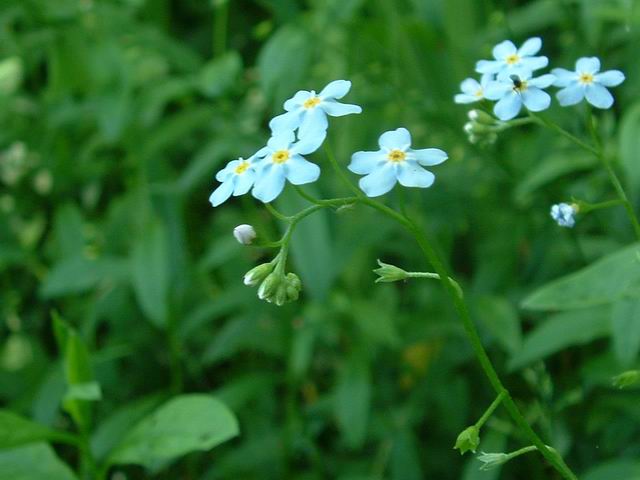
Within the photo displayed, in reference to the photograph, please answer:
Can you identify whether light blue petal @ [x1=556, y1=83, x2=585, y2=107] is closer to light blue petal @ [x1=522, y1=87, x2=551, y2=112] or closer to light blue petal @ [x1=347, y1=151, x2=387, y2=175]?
light blue petal @ [x1=522, y1=87, x2=551, y2=112]

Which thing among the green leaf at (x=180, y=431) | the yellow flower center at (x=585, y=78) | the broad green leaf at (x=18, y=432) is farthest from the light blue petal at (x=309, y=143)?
the broad green leaf at (x=18, y=432)

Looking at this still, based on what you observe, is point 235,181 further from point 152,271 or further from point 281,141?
point 152,271

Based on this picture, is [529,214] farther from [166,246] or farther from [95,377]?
[95,377]

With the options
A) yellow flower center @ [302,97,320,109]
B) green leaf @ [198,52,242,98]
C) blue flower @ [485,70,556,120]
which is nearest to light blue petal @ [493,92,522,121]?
blue flower @ [485,70,556,120]

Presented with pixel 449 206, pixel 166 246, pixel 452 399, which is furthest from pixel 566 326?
pixel 166 246

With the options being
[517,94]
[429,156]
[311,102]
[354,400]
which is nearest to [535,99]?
[517,94]

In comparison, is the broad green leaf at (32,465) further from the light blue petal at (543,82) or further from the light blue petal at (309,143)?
the light blue petal at (543,82)
